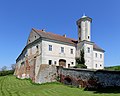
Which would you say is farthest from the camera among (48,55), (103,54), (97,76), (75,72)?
(103,54)

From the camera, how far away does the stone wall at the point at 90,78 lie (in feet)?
85.6

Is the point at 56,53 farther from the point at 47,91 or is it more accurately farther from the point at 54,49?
the point at 47,91

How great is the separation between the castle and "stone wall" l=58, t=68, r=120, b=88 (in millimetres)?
6246

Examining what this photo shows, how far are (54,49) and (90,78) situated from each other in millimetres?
14880

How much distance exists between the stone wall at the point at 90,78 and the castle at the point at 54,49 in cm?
625

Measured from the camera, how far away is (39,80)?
3872 centimetres

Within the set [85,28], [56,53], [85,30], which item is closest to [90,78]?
[56,53]

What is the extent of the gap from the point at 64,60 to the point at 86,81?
48.5ft

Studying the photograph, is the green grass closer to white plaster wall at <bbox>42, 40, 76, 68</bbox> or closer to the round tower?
white plaster wall at <bbox>42, 40, 76, 68</bbox>

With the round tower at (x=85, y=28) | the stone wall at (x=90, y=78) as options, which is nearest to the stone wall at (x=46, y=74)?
the stone wall at (x=90, y=78)

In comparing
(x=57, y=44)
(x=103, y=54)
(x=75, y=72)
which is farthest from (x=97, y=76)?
(x=103, y=54)

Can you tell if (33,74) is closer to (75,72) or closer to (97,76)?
(75,72)

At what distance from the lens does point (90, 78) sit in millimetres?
29359

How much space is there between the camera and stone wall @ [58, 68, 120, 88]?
26094mm
